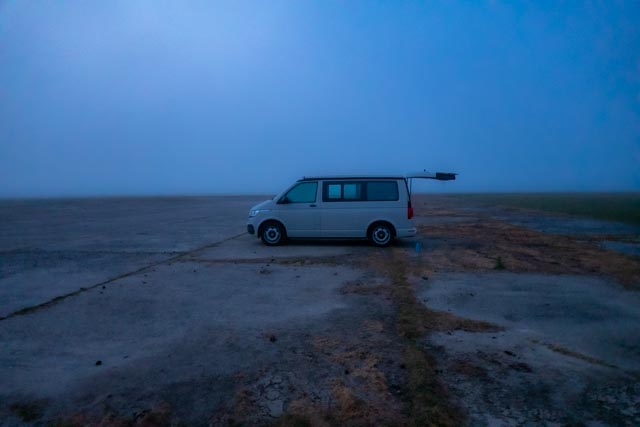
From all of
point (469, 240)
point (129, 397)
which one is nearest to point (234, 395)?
point (129, 397)

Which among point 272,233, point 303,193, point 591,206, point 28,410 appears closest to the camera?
point 28,410

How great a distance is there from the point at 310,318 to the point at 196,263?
5007 millimetres

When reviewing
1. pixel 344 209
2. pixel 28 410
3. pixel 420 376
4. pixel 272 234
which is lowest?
pixel 28 410

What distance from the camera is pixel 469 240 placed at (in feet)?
46.8

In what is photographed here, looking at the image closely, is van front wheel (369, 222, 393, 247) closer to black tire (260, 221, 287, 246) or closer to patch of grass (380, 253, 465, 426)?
black tire (260, 221, 287, 246)

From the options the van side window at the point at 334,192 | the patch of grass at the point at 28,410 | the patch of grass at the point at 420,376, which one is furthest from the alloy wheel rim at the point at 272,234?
the patch of grass at the point at 28,410

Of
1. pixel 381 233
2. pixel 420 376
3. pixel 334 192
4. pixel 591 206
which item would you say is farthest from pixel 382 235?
pixel 591 206

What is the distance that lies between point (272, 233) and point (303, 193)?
1.50 m

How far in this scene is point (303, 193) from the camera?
42.2 ft

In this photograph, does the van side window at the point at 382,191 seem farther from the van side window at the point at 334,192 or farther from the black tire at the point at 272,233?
the black tire at the point at 272,233

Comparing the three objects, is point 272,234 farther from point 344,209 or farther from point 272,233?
point 344,209

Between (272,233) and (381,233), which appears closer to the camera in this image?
(381,233)

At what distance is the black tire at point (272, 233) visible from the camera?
13.0 m

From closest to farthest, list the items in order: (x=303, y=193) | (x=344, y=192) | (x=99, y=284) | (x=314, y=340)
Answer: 1. (x=314, y=340)
2. (x=99, y=284)
3. (x=344, y=192)
4. (x=303, y=193)
